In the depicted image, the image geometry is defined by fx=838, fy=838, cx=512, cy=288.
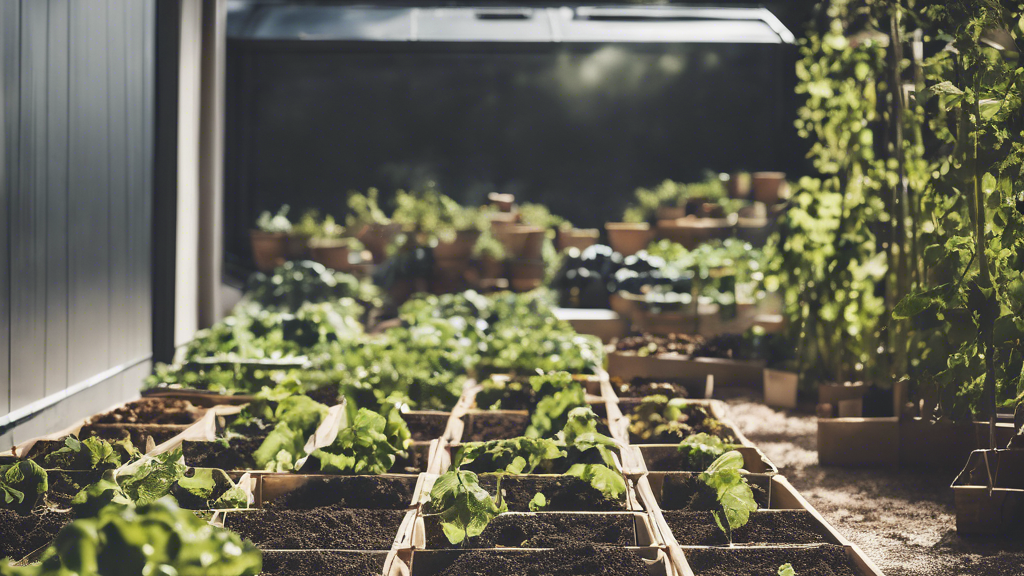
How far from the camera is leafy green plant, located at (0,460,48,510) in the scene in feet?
5.16

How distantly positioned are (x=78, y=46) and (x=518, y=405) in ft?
6.09

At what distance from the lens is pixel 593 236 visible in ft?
19.8

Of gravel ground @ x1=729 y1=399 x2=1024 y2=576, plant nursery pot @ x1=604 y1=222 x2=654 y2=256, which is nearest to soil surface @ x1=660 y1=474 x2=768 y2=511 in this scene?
gravel ground @ x1=729 y1=399 x2=1024 y2=576

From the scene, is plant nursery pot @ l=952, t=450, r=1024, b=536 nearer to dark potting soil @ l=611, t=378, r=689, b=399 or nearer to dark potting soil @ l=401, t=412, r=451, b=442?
dark potting soil @ l=611, t=378, r=689, b=399

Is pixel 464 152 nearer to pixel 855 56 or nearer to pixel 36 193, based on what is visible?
pixel 855 56

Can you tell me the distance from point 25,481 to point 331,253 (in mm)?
3855

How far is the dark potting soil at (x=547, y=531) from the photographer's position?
1468 millimetres

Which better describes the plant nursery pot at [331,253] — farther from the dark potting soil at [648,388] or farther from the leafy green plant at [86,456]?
the leafy green plant at [86,456]

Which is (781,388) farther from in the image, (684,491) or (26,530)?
(26,530)

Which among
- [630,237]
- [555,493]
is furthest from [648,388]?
[630,237]

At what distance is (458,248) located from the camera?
527cm

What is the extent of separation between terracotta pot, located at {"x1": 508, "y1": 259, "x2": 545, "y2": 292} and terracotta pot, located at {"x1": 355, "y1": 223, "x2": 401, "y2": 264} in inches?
33.7

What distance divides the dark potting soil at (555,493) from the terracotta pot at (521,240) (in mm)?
3677

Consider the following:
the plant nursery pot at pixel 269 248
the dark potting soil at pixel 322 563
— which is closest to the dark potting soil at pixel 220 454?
the dark potting soil at pixel 322 563
